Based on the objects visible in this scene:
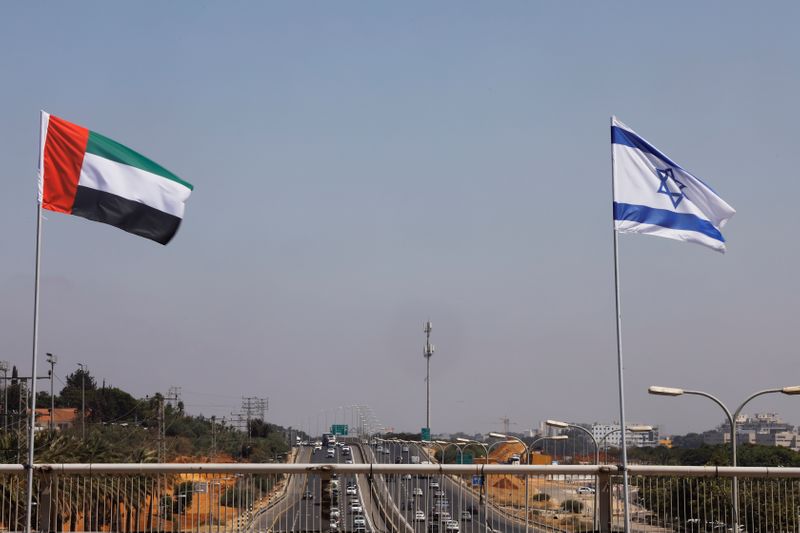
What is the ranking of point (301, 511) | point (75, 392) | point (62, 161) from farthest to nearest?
point (75, 392) < point (62, 161) < point (301, 511)

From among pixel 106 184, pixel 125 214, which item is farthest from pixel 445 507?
pixel 106 184

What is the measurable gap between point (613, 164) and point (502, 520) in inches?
207

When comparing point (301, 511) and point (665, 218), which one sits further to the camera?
point (665, 218)

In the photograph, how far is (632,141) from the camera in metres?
14.7

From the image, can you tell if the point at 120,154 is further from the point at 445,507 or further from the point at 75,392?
the point at 75,392

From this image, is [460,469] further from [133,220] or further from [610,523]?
[133,220]

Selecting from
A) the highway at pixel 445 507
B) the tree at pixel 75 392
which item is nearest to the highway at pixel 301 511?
the highway at pixel 445 507

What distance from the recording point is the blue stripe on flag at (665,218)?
14461mm

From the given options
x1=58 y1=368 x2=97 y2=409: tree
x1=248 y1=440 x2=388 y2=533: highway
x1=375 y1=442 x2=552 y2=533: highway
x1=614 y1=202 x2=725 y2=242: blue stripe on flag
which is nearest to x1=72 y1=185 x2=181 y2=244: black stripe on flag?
x1=248 y1=440 x2=388 y2=533: highway

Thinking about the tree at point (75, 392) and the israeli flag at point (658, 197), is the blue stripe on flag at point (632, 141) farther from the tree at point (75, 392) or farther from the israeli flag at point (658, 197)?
the tree at point (75, 392)

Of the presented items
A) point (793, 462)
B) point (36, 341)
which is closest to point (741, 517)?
point (36, 341)

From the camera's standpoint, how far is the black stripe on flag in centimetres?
1401

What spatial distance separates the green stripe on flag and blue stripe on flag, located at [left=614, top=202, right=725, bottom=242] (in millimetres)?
6364

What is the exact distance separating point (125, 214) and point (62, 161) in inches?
43.2
